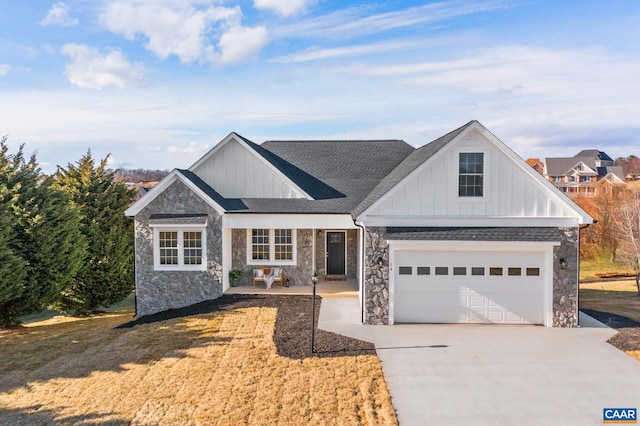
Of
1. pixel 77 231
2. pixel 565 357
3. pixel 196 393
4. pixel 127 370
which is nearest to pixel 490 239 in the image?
pixel 565 357

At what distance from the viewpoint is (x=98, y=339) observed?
44.0ft

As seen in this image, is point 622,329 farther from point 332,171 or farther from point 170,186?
point 170,186

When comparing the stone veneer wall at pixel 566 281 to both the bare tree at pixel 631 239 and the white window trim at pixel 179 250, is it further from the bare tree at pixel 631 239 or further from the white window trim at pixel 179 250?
the white window trim at pixel 179 250

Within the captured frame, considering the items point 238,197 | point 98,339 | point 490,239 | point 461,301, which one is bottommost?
point 98,339

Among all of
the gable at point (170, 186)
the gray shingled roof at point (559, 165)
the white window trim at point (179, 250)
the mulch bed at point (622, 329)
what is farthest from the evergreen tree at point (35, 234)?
the gray shingled roof at point (559, 165)

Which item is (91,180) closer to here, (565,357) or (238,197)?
(238,197)

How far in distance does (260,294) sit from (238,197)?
14.0ft

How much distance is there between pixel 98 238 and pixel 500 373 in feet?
56.1

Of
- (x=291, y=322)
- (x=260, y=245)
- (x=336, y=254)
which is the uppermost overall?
(x=260, y=245)

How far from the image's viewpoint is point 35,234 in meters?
16.2

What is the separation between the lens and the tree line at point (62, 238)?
1562 centimetres

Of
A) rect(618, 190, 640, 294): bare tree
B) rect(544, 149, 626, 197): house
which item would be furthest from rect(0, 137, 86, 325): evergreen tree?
rect(544, 149, 626, 197): house

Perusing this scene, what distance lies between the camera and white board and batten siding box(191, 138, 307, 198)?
18.0 m

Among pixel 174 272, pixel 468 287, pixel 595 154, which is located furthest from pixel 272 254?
pixel 595 154
